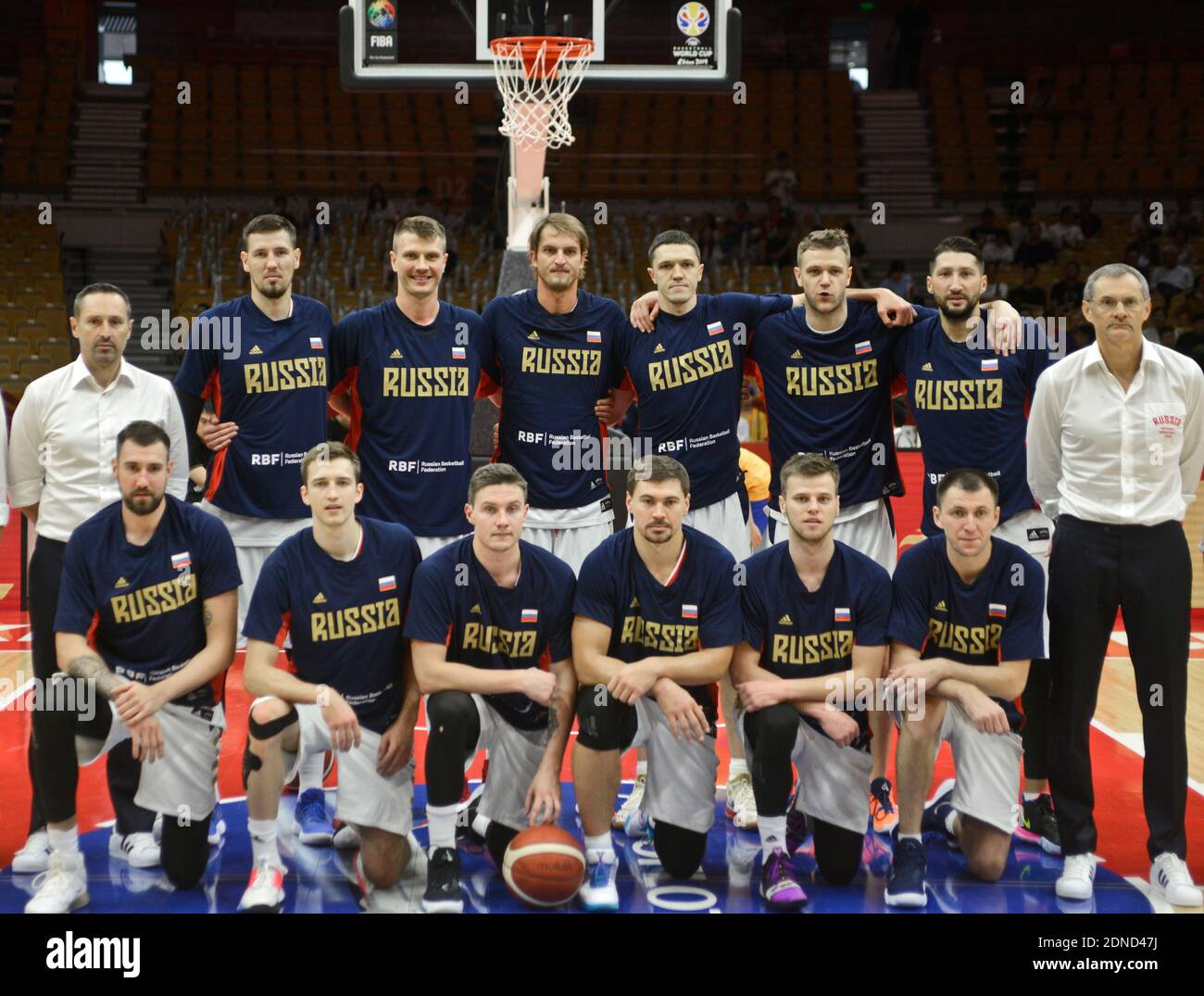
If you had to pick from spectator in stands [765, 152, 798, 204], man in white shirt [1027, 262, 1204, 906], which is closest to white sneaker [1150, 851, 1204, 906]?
man in white shirt [1027, 262, 1204, 906]

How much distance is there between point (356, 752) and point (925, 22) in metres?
20.0

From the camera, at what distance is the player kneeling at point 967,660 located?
16.2 ft

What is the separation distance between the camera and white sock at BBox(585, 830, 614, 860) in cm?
483

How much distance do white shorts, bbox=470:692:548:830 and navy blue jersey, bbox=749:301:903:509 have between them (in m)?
1.65

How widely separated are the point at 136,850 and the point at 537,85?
17.5 feet

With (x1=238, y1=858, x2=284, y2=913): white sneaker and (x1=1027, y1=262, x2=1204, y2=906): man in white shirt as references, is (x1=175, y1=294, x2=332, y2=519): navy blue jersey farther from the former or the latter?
(x1=1027, y1=262, x2=1204, y2=906): man in white shirt

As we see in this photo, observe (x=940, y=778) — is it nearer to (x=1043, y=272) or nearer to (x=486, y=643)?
(x=486, y=643)

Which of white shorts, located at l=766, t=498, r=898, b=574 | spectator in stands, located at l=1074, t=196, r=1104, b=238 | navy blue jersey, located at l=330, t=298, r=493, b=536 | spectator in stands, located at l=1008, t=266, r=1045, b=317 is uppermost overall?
spectator in stands, located at l=1074, t=196, r=1104, b=238

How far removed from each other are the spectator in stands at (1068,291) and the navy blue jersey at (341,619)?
40.8 ft

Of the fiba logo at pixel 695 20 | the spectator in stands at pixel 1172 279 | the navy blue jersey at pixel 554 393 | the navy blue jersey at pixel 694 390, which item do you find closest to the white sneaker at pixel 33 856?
the navy blue jersey at pixel 554 393

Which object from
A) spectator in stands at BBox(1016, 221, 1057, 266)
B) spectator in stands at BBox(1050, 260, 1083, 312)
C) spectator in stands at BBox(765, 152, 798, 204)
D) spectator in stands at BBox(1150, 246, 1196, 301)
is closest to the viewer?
spectator in stands at BBox(1050, 260, 1083, 312)

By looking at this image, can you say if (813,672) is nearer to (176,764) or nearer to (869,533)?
(869,533)

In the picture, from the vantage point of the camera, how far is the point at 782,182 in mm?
18672

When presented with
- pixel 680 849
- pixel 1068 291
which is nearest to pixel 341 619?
pixel 680 849
